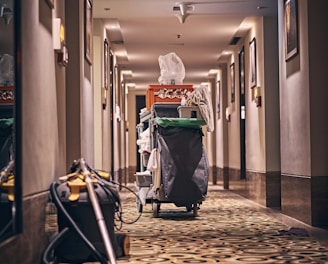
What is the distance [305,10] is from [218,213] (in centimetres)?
308

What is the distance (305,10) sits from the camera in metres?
6.61

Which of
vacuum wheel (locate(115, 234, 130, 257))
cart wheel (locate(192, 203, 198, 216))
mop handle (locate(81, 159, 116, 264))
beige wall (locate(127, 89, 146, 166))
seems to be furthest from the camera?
beige wall (locate(127, 89, 146, 166))

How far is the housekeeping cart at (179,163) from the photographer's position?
7.32 meters

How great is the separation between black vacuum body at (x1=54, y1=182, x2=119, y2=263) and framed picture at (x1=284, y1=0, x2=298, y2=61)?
376 centimetres

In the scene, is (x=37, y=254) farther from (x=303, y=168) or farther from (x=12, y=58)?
(x=303, y=168)

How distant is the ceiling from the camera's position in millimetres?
8977

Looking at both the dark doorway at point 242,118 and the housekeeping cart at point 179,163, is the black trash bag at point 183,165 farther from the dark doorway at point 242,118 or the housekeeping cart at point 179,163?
the dark doorway at point 242,118

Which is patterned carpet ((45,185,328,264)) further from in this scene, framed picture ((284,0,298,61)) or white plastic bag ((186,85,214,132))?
framed picture ((284,0,298,61))

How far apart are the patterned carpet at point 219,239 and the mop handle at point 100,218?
2.47 ft

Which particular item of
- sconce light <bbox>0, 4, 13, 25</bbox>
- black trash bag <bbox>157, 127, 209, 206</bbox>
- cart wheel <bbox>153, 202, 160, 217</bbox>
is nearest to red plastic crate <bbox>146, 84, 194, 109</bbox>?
black trash bag <bbox>157, 127, 209, 206</bbox>

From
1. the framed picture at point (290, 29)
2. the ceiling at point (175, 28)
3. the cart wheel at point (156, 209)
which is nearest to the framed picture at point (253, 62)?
the ceiling at point (175, 28)

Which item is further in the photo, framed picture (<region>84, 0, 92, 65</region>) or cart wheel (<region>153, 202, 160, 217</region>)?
cart wheel (<region>153, 202, 160, 217</region>)

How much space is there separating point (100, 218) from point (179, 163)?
3805 millimetres

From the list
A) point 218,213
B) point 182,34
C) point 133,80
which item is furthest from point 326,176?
point 133,80
